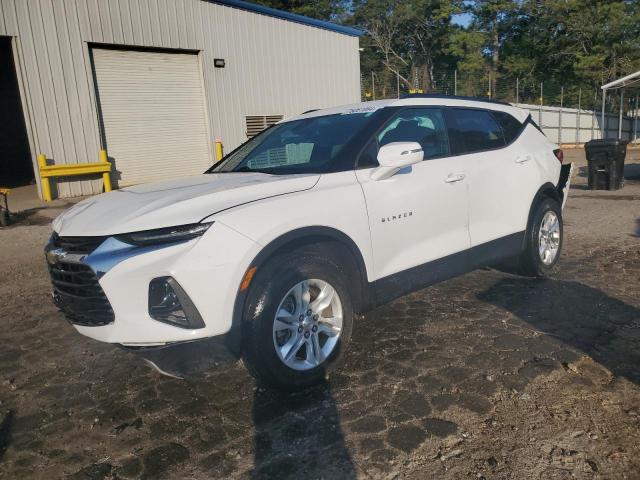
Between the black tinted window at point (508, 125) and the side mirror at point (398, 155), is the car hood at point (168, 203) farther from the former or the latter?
the black tinted window at point (508, 125)

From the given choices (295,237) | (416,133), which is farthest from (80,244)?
(416,133)

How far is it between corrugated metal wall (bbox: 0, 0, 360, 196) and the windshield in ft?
28.8

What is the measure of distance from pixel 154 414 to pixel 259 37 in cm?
1395

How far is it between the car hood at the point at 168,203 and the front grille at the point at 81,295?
0.20 metres

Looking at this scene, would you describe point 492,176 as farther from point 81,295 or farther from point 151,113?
point 151,113

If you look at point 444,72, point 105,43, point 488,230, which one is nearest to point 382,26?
point 444,72

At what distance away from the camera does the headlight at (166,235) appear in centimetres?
269

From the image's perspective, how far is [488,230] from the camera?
4352mm

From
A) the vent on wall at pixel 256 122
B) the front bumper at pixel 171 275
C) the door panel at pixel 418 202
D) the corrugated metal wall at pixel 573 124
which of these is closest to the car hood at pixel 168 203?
the front bumper at pixel 171 275

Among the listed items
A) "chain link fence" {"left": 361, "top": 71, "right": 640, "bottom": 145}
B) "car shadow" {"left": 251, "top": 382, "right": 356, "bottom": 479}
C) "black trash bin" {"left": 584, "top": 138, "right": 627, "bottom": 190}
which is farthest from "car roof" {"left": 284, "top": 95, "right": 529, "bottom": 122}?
"chain link fence" {"left": 361, "top": 71, "right": 640, "bottom": 145}

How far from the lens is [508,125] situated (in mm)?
4887

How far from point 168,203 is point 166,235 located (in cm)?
25

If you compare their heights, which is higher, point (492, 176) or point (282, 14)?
point (282, 14)

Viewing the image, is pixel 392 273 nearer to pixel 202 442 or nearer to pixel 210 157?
pixel 202 442
